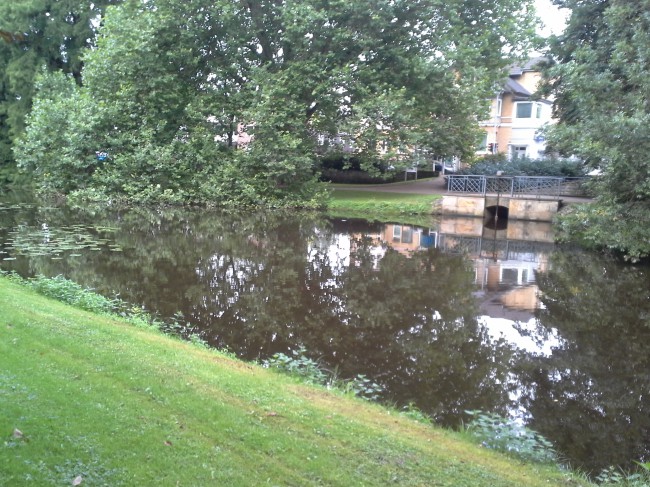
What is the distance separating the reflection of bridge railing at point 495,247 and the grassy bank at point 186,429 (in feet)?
50.2

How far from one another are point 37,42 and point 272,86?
2092cm

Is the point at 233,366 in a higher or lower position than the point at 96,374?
lower

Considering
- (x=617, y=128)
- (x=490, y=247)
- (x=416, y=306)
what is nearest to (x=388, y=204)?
(x=490, y=247)

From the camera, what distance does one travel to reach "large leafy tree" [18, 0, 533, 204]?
29953 millimetres

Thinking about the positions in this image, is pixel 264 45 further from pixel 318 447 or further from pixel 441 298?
pixel 318 447

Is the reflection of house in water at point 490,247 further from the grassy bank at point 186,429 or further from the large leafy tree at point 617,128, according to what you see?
the grassy bank at point 186,429

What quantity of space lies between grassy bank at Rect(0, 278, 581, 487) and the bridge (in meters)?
25.9

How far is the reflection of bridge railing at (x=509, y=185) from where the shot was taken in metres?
32.7

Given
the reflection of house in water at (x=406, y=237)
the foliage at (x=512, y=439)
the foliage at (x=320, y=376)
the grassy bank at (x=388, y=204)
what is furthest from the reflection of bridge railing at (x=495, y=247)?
the foliage at (x=512, y=439)

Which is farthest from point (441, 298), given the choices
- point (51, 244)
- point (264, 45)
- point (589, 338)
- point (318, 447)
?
point (264, 45)

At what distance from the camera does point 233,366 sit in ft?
25.8

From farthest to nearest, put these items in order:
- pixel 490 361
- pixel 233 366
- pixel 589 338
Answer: pixel 589 338 < pixel 490 361 < pixel 233 366

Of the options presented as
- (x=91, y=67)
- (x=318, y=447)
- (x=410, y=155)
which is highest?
(x=91, y=67)

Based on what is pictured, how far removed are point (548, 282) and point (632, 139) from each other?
4436 millimetres
